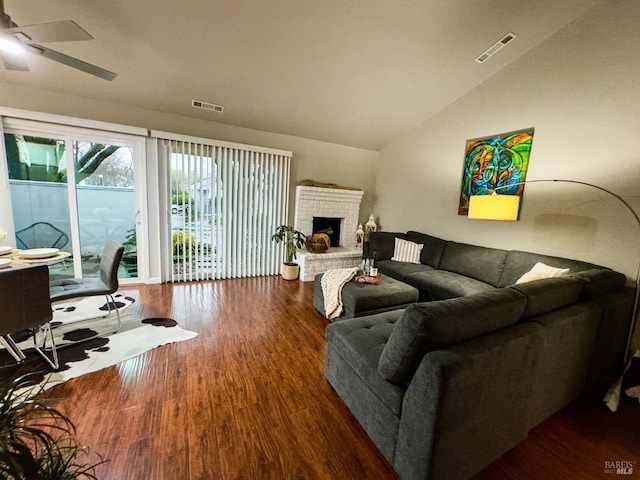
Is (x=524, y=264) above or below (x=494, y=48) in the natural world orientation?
below

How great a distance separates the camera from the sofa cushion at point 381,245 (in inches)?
176

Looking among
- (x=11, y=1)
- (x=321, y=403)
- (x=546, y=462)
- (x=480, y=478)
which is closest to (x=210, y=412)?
(x=321, y=403)

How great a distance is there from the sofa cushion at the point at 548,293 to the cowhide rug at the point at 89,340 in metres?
2.71

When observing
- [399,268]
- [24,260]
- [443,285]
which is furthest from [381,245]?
[24,260]

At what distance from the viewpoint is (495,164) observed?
3533 mm

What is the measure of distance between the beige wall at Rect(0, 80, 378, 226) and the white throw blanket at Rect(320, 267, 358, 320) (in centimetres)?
218

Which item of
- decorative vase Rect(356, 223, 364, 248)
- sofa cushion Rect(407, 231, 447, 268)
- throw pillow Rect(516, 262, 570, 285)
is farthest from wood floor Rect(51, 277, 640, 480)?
decorative vase Rect(356, 223, 364, 248)

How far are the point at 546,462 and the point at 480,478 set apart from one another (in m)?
0.45

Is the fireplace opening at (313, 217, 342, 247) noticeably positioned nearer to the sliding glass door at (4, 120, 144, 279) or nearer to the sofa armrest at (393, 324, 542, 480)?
the sliding glass door at (4, 120, 144, 279)

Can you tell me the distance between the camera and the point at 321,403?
6.12 ft

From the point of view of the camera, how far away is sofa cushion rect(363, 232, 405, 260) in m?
4.48

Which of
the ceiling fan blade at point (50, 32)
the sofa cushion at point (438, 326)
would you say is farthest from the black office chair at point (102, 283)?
the sofa cushion at point (438, 326)

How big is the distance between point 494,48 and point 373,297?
3.11 meters

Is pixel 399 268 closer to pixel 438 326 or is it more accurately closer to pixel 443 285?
pixel 443 285
